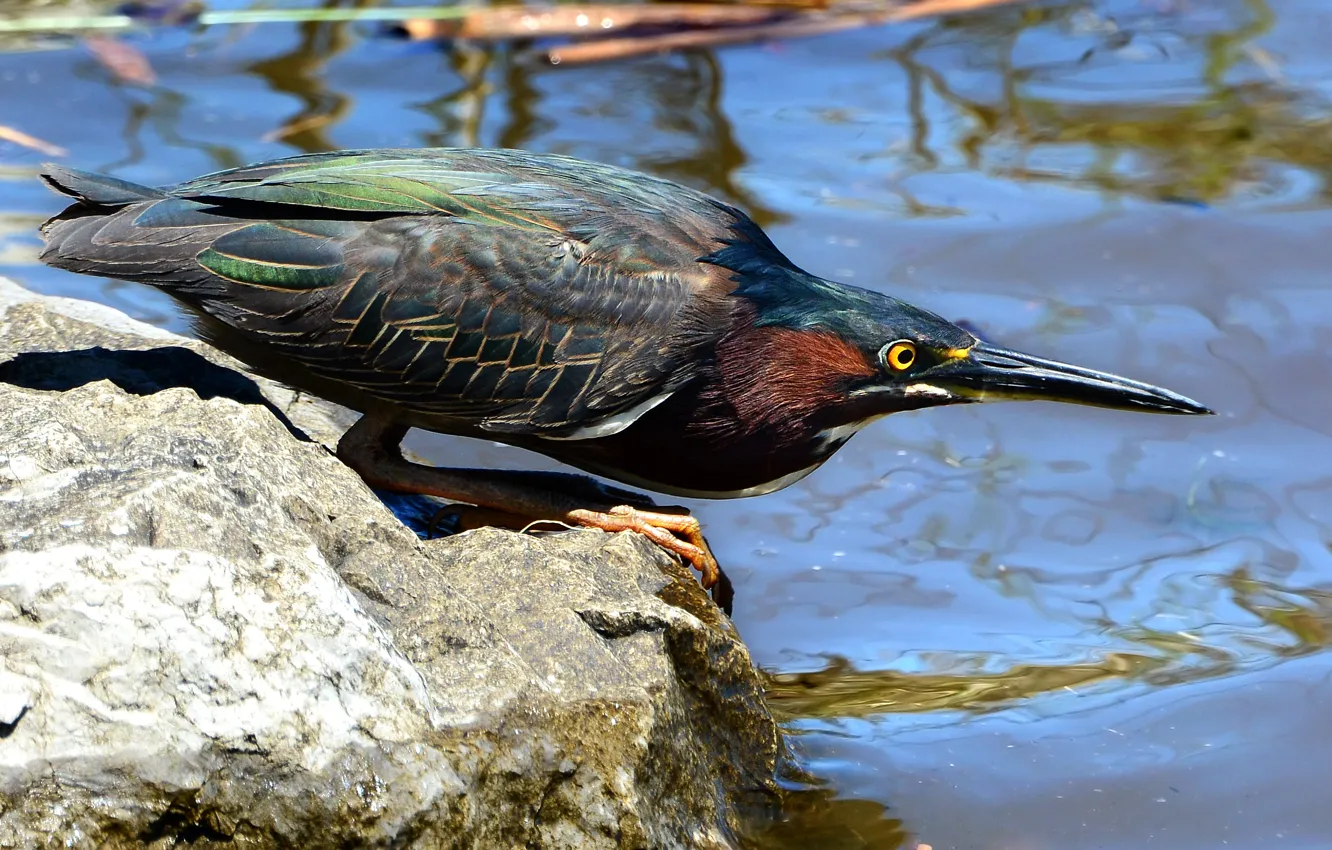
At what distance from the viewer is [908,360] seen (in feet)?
14.5

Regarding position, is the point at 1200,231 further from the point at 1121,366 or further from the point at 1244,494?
the point at 1244,494

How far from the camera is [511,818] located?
3016 millimetres

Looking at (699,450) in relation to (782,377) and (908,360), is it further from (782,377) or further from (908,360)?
(908,360)

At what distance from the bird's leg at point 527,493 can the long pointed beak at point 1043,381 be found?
33.3 inches

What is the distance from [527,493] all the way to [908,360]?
113 centimetres

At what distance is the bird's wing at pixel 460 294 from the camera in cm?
428

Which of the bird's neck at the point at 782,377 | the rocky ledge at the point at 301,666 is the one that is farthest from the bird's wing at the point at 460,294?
the rocky ledge at the point at 301,666

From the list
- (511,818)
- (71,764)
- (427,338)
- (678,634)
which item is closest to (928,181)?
(427,338)

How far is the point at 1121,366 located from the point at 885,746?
2.69 metres

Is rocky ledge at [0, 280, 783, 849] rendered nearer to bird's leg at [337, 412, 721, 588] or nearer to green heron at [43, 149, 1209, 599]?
bird's leg at [337, 412, 721, 588]

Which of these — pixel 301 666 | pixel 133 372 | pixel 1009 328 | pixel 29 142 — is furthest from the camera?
pixel 29 142

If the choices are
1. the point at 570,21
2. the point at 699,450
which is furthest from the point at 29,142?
the point at 699,450

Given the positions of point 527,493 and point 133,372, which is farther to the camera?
point 527,493

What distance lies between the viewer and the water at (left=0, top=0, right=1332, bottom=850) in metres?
4.17
